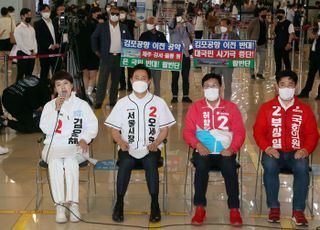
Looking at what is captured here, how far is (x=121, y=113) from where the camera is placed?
5883 mm

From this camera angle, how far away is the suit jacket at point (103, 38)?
10883 millimetres

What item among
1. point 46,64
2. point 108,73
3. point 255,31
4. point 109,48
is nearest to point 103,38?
point 109,48

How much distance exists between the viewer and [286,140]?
5.75 metres

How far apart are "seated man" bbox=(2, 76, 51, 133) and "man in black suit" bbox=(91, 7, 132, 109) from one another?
6.49 feet

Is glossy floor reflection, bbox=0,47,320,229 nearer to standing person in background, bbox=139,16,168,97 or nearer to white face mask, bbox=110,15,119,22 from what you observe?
standing person in background, bbox=139,16,168,97

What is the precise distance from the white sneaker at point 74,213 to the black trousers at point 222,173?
1.03 meters

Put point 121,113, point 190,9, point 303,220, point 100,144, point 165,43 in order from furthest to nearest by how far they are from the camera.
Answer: point 190,9, point 165,43, point 100,144, point 121,113, point 303,220

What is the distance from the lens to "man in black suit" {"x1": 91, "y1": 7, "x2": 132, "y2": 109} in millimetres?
10898

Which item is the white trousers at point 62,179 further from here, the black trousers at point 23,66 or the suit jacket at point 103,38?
the black trousers at point 23,66

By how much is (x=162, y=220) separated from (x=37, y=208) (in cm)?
117

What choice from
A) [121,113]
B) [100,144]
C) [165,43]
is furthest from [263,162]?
[165,43]

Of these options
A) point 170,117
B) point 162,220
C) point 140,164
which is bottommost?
point 162,220

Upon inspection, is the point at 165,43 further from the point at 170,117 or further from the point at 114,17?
the point at 170,117

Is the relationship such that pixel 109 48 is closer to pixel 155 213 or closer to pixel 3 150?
pixel 3 150
